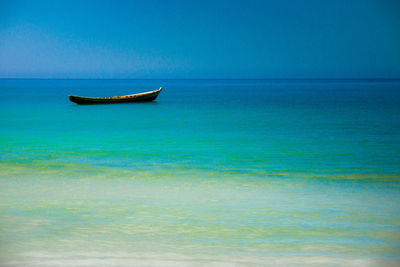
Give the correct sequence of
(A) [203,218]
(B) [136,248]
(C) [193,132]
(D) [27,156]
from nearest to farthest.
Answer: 1. (B) [136,248]
2. (A) [203,218]
3. (D) [27,156]
4. (C) [193,132]

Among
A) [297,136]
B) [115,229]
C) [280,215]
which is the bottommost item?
[115,229]

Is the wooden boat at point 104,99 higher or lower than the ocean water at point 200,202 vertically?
higher

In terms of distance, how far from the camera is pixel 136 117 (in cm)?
2622

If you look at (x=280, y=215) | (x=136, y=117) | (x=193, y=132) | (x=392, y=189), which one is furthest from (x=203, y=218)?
(x=136, y=117)

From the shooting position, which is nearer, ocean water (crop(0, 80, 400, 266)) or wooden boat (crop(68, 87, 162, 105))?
ocean water (crop(0, 80, 400, 266))

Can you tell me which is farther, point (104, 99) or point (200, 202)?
point (104, 99)

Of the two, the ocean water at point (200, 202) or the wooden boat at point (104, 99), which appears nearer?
the ocean water at point (200, 202)

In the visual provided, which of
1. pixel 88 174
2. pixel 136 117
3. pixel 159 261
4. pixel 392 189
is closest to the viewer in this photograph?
pixel 159 261

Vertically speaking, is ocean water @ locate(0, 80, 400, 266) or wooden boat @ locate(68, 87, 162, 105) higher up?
wooden boat @ locate(68, 87, 162, 105)

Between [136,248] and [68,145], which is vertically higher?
[68,145]

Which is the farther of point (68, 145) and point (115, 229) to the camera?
point (68, 145)

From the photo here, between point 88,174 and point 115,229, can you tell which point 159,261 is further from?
point 88,174

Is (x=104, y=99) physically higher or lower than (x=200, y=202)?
higher

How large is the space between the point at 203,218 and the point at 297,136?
1169 centimetres
